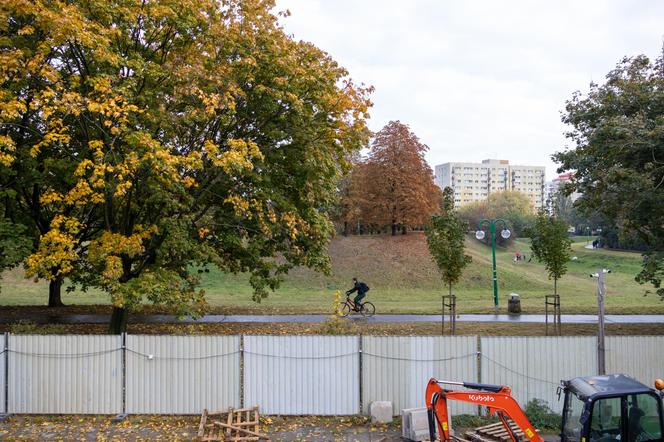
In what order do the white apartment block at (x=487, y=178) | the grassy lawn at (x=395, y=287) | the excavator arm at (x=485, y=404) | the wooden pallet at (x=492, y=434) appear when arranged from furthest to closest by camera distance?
the white apartment block at (x=487, y=178) → the grassy lawn at (x=395, y=287) → the wooden pallet at (x=492, y=434) → the excavator arm at (x=485, y=404)

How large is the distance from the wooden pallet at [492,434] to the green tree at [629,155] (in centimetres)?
732

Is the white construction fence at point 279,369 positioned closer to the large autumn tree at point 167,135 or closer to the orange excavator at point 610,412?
the large autumn tree at point 167,135

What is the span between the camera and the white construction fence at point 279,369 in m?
11.1

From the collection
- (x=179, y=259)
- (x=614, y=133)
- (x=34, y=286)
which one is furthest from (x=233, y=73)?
(x=34, y=286)

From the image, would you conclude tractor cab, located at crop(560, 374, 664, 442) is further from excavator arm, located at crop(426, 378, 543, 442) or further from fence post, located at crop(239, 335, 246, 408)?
fence post, located at crop(239, 335, 246, 408)

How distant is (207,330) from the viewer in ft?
56.4

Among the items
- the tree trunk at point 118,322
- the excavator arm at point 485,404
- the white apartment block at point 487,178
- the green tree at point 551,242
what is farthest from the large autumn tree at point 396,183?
the white apartment block at point 487,178

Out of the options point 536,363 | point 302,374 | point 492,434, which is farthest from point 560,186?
point 302,374

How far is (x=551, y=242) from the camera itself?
1827cm

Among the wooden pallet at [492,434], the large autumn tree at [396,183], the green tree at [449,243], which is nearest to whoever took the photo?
the wooden pallet at [492,434]

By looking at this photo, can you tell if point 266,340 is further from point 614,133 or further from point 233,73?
point 614,133

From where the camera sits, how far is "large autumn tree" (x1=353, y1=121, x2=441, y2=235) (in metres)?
39.2

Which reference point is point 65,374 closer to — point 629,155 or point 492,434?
point 492,434

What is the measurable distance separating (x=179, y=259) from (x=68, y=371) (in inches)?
171
